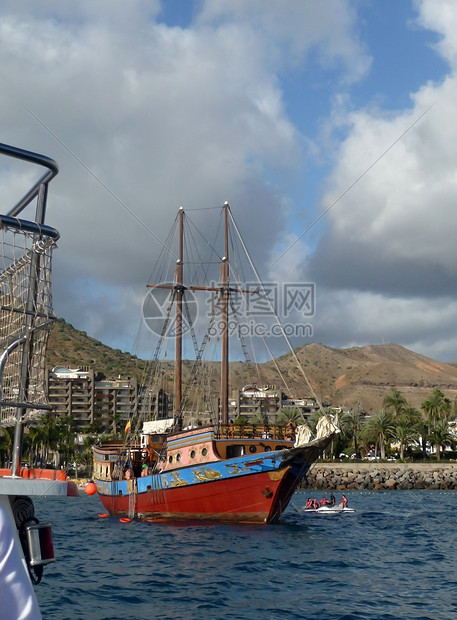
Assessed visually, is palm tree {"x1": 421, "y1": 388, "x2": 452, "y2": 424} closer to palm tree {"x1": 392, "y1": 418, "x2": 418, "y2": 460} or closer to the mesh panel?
palm tree {"x1": 392, "y1": 418, "x2": 418, "y2": 460}

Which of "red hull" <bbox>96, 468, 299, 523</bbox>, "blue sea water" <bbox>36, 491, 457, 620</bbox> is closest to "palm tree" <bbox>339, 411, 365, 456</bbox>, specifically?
"blue sea water" <bbox>36, 491, 457, 620</bbox>

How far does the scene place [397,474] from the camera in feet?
282

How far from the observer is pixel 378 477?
8481 cm

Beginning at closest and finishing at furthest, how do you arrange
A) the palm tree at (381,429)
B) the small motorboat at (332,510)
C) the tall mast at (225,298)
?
1. the small motorboat at (332,510)
2. the tall mast at (225,298)
3. the palm tree at (381,429)

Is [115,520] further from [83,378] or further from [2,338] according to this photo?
[83,378]

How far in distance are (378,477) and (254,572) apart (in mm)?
65539

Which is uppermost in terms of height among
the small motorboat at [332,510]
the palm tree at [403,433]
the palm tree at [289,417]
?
the palm tree at [289,417]

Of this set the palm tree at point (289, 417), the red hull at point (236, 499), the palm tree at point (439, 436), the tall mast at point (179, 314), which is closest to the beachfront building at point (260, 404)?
the palm tree at point (289, 417)

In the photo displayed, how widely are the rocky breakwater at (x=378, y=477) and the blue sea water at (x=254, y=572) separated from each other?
149 feet

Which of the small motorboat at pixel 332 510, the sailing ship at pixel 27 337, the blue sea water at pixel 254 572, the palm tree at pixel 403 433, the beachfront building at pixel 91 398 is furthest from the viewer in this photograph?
the beachfront building at pixel 91 398

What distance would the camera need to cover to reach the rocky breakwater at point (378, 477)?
83.7 metres

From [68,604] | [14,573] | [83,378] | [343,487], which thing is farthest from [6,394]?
[83,378]

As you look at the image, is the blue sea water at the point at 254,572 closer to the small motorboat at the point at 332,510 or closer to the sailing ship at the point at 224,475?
the sailing ship at the point at 224,475

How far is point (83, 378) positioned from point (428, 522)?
12262 centimetres
